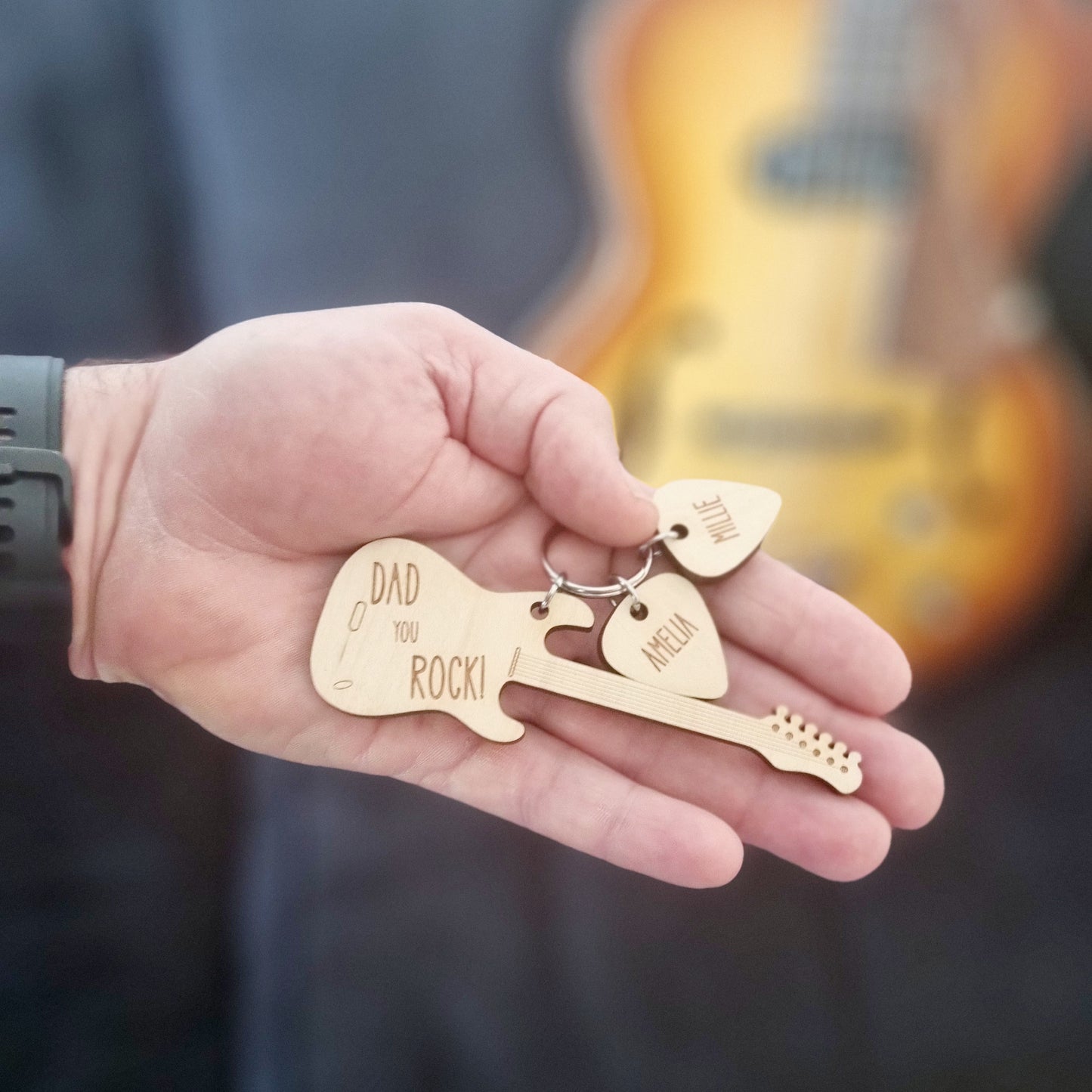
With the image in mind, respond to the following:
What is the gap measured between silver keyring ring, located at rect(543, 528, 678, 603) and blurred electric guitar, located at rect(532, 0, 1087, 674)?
29 centimetres

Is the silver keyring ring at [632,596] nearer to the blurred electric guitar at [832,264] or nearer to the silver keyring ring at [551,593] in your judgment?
the silver keyring ring at [551,593]

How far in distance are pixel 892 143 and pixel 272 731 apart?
2.62ft

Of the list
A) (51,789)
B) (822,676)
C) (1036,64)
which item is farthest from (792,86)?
(51,789)

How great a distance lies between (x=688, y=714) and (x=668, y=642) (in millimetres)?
50

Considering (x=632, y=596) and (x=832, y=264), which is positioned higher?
(x=832, y=264)

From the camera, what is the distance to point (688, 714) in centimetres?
62

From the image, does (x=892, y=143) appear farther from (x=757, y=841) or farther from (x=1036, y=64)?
(x=757, y=841)

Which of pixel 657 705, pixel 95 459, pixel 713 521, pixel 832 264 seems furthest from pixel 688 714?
pixel 832 264

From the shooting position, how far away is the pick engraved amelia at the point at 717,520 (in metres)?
0.64

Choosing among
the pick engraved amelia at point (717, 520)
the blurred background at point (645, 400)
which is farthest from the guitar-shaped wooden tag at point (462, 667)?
the blurred background at point (645, 400)

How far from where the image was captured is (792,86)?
3.11ft

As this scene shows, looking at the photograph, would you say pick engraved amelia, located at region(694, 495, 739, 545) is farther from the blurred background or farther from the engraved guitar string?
the blurred background

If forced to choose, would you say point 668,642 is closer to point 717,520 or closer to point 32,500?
point 717,520

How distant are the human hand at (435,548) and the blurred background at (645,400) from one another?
0.93 feet
